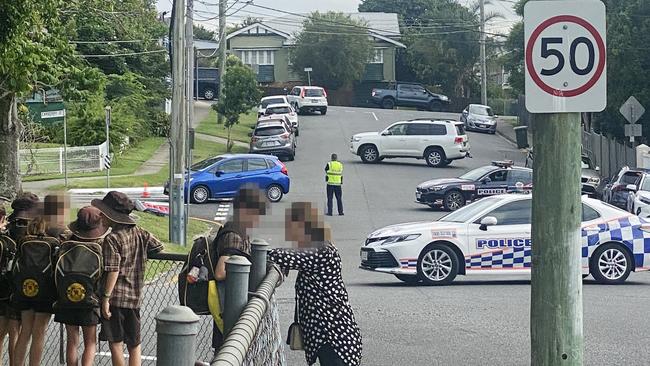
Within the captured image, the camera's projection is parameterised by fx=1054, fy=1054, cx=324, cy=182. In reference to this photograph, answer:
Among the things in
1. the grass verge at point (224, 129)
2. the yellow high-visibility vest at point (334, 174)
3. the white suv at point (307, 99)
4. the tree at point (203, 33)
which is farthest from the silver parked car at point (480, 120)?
the tree at point (203, 33)

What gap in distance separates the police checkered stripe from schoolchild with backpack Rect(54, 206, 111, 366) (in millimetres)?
9429

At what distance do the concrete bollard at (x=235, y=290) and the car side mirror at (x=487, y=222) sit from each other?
10859mm

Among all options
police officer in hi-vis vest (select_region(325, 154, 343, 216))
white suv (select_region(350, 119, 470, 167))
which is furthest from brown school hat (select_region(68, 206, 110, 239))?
white suv (select_region(350, 119, 470, 167))

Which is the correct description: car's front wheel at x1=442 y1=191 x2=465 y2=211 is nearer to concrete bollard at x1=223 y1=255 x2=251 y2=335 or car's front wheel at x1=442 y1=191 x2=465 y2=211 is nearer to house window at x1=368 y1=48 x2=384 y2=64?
concrete bollard at x1=223 y1=255 x2=251 y2=335

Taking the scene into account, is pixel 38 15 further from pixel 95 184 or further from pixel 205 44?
pixel 205 44

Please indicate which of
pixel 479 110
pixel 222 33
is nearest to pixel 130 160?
pixel 222 33

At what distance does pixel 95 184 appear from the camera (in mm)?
33281

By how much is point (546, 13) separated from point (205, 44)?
8759cm

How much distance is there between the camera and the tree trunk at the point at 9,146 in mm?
22969

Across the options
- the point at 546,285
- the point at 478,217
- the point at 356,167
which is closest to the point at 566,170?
the point at 546,285

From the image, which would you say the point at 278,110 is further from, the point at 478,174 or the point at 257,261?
the point at 257,261

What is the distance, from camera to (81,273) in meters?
7.44

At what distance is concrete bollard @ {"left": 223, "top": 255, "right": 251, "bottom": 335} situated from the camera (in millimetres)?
5406

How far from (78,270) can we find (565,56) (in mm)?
3857
